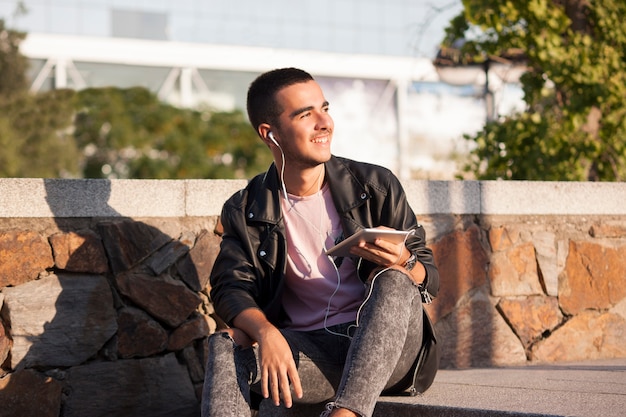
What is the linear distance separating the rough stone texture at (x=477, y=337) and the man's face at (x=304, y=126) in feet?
5.33

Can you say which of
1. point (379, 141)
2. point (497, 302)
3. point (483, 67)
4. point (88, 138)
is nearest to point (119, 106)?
point (88, 138)

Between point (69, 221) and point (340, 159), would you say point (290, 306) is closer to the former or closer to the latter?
point (340, 159)

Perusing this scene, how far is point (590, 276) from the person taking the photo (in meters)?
5.19

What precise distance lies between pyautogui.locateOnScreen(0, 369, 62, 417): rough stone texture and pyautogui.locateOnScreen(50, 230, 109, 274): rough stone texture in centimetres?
47

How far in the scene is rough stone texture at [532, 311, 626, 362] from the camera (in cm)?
511

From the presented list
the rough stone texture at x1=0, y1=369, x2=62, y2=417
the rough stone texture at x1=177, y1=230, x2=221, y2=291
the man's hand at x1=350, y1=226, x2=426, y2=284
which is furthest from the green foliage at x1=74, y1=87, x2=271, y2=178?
the man's hand at x1=350, y1=226, x2=426, y2=284

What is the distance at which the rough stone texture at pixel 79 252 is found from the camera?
4258 millimetres

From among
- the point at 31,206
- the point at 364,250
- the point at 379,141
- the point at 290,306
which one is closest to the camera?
the point at 364,250

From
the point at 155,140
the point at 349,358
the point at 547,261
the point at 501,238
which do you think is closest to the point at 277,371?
the point at 349,358

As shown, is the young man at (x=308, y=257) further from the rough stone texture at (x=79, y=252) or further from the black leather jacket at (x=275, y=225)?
the rough stone texture at (x=79, y=252)

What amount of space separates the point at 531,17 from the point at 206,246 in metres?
3.30

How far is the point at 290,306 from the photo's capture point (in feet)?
12.2

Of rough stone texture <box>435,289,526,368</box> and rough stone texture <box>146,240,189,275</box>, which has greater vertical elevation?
rough stone texture <box>146,240,189,275</box>

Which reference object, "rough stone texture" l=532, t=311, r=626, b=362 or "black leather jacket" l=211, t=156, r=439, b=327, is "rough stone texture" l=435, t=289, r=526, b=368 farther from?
"black leather jacket" l=211, t=156, r=439, b=327
